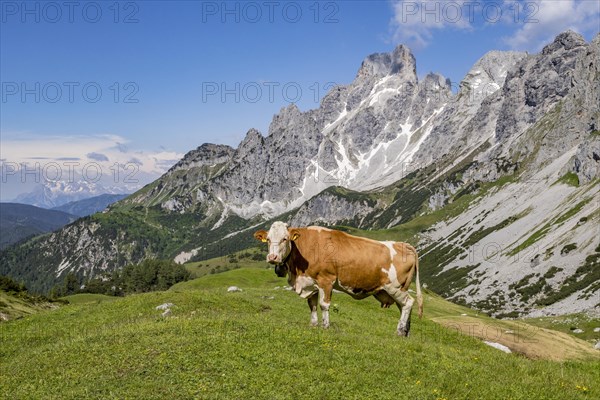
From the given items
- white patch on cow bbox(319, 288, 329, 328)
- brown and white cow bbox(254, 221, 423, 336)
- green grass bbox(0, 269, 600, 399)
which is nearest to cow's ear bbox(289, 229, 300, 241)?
brown and white cow bbox(254, 221, 423, 336)

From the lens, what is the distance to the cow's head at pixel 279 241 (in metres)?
19.7

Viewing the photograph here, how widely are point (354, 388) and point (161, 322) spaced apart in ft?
37.5

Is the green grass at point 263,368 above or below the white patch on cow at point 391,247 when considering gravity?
below

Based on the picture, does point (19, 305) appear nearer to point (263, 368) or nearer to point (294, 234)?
point (294, 234)

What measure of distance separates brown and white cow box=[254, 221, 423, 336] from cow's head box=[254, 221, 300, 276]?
5 cm

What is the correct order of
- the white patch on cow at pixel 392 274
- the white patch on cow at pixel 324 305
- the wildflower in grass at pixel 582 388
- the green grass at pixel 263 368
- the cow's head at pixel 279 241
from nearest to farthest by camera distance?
the green grass at pixel 263 368
the wildflower in grass at pixel 582 388
the cow's head at pixel 279 241
the white patch on cow at pixel 324 305
the white patch on cow at pixel 392 274

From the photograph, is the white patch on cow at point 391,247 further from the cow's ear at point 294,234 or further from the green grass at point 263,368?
the cow's ear at point 294,234

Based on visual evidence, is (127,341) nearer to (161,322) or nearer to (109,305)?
(161,322)

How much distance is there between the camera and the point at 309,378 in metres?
15.2

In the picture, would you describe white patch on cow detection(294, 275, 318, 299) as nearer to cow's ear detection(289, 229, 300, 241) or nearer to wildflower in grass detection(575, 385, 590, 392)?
cow's ear detection(289, 229, 300, 241)

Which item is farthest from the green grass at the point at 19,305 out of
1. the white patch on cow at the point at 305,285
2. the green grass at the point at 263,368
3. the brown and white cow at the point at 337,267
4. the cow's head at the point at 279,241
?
the cow's head at the point at 279,241

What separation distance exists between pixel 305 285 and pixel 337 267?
5.58ft

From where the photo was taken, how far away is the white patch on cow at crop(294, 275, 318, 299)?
2111 centimetres

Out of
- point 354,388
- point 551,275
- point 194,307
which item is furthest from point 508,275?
point 354,388
